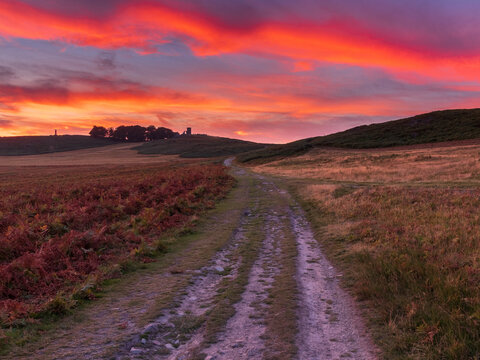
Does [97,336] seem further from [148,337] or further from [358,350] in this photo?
[358,350]

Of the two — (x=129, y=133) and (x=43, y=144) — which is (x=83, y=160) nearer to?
(x=43, y=144)

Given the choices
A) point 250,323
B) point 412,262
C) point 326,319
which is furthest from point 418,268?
point 250,323

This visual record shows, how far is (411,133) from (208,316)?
91061 mm

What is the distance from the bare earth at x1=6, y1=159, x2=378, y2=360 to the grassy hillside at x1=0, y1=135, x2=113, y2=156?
151m

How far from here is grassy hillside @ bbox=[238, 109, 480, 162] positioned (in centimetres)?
7539

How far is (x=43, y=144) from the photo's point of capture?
490ft

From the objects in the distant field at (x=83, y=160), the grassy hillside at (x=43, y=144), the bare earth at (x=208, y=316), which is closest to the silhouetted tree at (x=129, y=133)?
the grassy hillside at (x=43, y=144)

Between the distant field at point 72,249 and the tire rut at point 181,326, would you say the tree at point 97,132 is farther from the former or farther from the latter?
the tire rut at point 181,326

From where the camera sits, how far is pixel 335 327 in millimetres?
6359

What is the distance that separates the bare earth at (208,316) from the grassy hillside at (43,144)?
15103cm

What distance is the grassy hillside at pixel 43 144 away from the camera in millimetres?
137500

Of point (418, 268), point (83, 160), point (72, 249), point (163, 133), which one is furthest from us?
point (163, 133)

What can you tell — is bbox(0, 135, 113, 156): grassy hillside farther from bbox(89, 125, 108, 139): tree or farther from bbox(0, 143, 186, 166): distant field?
bbox(0, 143, 186, 166): distant field

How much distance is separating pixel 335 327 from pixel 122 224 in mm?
12368
